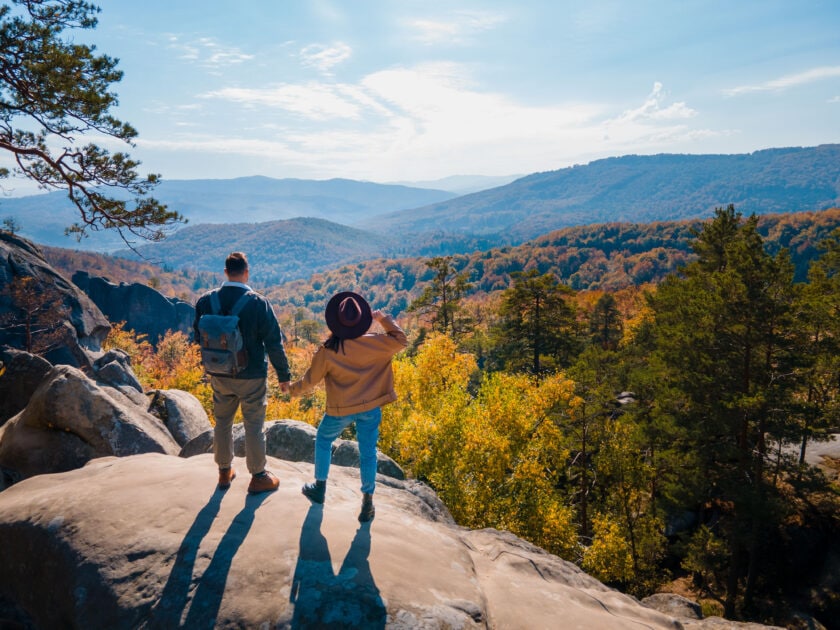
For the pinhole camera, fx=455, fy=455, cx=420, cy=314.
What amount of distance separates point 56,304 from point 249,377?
3219cm

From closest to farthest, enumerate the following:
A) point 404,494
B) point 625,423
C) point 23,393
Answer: point 404,494, point 23,393, point 625,423

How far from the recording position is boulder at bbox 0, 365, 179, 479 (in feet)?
33.6

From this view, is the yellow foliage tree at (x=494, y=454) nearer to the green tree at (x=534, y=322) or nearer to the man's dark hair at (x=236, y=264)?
the green tree at (x=534, y=322)

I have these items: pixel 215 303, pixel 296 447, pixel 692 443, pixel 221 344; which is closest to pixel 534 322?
pixel 692 443

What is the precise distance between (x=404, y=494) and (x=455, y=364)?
1977 cm

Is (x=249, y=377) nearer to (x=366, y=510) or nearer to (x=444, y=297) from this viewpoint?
(x=366, y=510)

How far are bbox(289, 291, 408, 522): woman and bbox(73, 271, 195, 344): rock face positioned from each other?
13657 cm

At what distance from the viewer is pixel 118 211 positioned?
51.0ft

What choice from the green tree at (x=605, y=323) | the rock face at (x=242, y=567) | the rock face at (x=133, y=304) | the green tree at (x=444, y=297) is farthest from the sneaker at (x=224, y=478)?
the rock face at (x=133, y=304)

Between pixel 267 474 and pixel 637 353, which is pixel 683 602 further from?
pixel 637 353

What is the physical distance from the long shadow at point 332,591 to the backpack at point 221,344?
2.36 m

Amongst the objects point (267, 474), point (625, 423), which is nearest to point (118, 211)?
point (267, 474)

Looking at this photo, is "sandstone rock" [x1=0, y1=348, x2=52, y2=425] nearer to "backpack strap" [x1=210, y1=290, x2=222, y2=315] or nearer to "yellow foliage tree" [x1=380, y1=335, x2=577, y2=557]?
"backpack strap" [x1=210, y1=290, x2=222, y2=315]

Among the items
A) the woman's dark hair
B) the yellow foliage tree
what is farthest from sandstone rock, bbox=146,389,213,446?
the woman's dark hair
